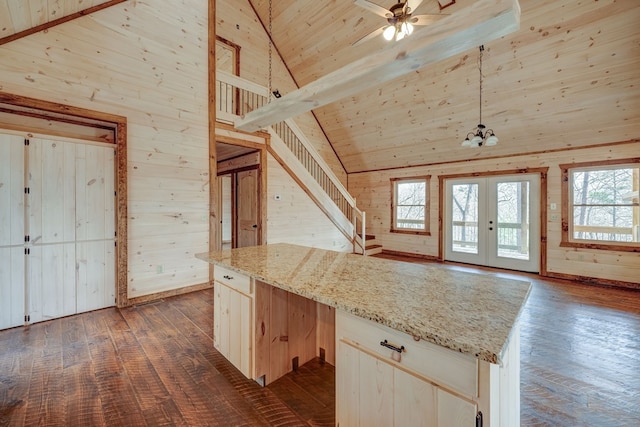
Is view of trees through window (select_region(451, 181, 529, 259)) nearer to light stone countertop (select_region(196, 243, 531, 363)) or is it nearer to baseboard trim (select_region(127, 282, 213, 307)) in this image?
light stone countertop (select_region(196, 243, 531, 363))

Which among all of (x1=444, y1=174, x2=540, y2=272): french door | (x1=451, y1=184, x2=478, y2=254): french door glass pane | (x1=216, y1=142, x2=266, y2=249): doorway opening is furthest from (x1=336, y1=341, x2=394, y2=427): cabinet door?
(x1=451, y1=184, x2=478, y2=254): french door glass pane

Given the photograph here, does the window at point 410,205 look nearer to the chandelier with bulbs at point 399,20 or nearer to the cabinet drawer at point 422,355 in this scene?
the chandelier with bulbs at point 399,20

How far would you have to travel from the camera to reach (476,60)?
4461 millimetres

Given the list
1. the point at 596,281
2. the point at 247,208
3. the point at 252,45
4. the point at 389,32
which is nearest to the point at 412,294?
the point at 389,32

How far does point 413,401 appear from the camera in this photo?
3.55 ft

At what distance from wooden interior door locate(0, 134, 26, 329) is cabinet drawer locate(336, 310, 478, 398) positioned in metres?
3.74

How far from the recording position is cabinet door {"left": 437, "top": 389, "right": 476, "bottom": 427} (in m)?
0.93

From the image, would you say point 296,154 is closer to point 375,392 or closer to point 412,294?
point 412,294

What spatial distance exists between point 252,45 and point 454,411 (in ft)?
23.5

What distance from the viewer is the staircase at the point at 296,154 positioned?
4855mm

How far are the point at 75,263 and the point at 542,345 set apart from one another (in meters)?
5.15

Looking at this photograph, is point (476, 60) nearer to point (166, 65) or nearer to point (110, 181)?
point (166, 65)

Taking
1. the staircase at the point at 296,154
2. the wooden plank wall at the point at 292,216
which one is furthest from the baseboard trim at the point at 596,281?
the wooden plank wall at the point at 292,216

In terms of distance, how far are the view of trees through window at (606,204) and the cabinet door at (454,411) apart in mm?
5859
